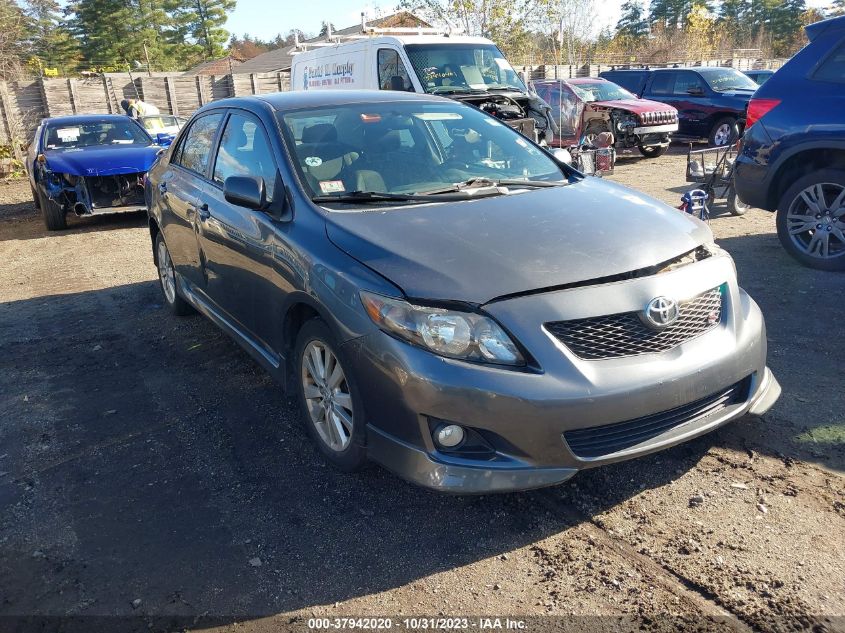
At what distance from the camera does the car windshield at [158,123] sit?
55.5ft

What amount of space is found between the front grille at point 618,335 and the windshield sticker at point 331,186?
1518 mm

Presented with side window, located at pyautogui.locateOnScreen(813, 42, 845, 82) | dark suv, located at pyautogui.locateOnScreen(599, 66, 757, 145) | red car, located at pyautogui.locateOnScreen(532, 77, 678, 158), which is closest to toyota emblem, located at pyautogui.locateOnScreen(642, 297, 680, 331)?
side window, located at pyautogui.locateOnScreen(813, 42, 845, 82)

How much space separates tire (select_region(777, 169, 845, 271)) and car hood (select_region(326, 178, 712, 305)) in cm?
304

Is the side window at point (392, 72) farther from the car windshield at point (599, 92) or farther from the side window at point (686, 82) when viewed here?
the side window at point (686, 82)

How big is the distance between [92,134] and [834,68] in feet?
34.7

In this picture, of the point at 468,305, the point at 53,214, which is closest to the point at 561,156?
the point at 468,305

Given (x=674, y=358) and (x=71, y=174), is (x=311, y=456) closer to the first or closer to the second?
(x=674, y=358)

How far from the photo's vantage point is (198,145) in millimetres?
Result: 5160

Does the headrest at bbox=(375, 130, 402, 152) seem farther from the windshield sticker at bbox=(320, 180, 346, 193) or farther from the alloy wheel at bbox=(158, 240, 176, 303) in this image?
the alloy wheel at bbox=(158, 240, 176, 303)

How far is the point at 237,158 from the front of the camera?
4.42m

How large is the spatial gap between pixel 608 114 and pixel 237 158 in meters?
12.1

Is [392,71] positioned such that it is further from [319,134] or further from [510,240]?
[510,240]

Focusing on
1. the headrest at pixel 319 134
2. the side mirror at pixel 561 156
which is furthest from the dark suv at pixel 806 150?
the headrest at pixel 319 134

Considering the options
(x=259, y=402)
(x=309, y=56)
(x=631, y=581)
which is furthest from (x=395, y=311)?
(x=309, y=56)
